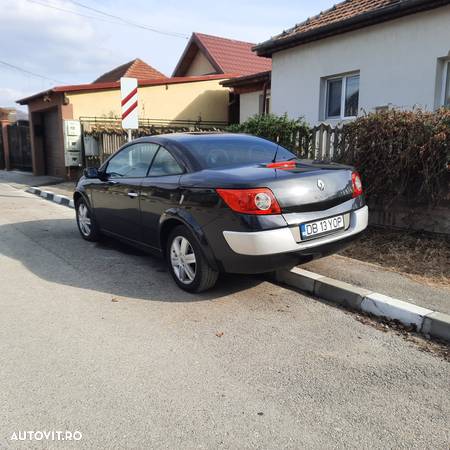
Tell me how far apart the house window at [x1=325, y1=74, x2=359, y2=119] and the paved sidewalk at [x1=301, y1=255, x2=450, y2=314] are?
593 cm

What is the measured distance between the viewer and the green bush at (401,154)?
5090 millimetres

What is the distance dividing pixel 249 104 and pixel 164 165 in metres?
12.3

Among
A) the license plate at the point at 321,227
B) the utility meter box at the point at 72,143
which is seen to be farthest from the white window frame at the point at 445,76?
the utility meter box at the point at 72,143

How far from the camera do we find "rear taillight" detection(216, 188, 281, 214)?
11.7 ft

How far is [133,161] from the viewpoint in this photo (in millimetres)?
5328

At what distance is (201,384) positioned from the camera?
2.78 m

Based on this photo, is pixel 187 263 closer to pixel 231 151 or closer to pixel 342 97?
pixel 231 151

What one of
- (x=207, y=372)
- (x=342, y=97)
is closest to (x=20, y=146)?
(x=342, y=97)

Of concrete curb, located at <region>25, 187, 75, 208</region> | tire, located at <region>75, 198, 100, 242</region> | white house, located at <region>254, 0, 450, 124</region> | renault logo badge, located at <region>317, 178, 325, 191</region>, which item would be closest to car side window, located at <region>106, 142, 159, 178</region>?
tire, located at <region>75, 198, 100, 242</region>

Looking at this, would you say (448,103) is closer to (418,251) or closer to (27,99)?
(418,251)

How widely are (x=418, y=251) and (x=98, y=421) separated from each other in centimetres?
410

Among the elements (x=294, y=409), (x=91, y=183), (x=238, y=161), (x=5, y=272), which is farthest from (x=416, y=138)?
(x=5, y=272)

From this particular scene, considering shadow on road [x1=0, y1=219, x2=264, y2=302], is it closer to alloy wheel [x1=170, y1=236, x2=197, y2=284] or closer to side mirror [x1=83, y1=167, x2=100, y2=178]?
alloy wheel [x1=170, y1=236, x2=197, y2=284]

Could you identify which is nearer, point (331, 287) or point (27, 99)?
point (331, 287)
